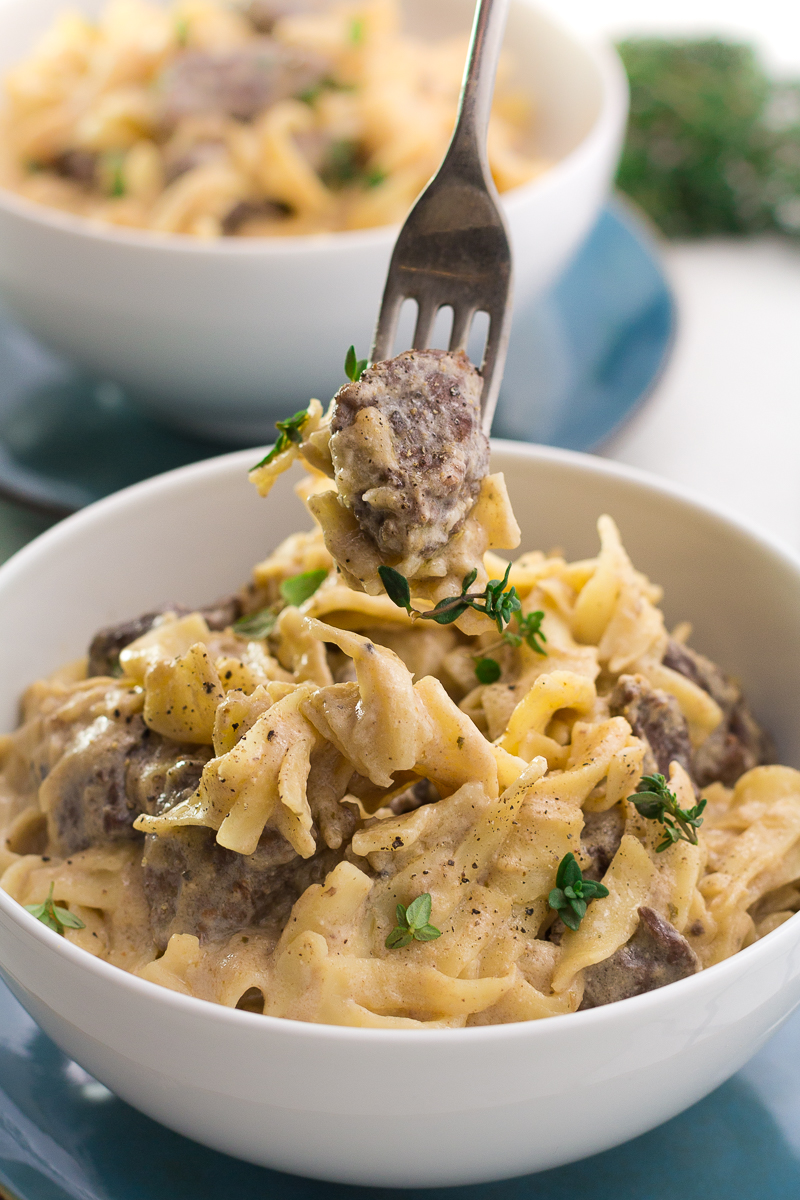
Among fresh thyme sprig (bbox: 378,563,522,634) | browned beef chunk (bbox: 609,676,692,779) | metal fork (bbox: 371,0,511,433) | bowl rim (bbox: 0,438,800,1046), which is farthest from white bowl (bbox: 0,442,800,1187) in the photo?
metal fork (bbox: 371,0,511,433)

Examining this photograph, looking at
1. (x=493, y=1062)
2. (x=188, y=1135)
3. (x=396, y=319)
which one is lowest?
(x=188, y=1135)

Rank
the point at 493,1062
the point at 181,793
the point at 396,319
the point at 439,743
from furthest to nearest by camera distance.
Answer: the point at 396,319 < the point at 181,793 < the point at 439,743 < the point at 493,1062

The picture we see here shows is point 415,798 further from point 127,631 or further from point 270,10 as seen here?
point 270,10

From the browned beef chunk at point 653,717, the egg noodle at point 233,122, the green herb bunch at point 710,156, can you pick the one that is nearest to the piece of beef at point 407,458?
the browned beef chunk at point 653,717

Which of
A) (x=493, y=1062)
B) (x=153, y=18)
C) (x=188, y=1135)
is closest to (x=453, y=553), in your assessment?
(x=493, y=1062)

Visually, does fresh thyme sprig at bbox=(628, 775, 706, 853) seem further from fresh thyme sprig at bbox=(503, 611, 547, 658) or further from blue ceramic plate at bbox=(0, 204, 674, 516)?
blue ceramic plate at bbox=(0, 204, 674, 516)

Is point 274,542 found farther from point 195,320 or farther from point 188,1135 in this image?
point 188,1135

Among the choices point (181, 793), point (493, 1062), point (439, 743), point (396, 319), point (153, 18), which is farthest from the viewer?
point (153, 18)
